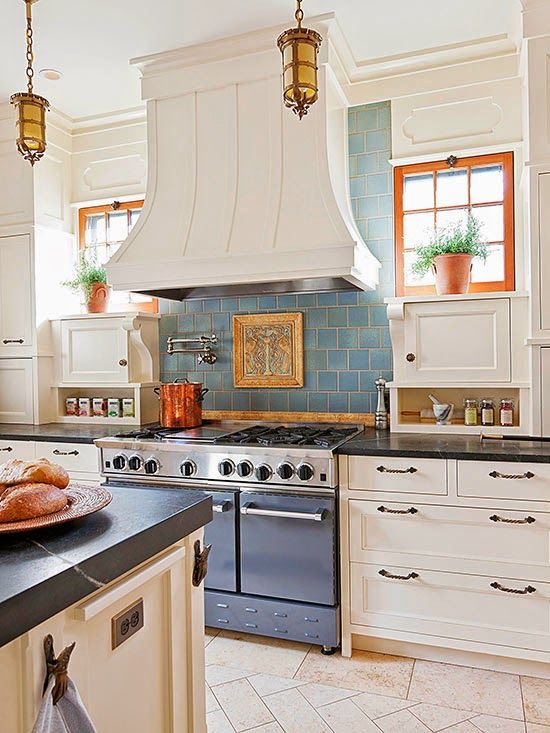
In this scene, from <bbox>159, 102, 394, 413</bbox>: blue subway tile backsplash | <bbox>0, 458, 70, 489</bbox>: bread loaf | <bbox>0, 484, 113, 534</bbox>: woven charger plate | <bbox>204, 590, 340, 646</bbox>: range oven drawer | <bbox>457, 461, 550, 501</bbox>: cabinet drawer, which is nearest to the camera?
<bbox>0, 484, 113, 534</bbox>: woven charger plate

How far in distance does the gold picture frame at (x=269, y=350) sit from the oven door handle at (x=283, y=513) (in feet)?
3.16

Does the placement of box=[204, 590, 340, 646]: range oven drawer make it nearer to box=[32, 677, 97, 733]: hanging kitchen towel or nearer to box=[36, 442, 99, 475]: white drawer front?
box=[36, 442, 99, 475]: white drawer front

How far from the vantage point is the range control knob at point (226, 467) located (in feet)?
8.94

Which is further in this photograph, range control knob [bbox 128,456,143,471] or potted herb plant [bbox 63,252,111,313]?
potted herb plant [bbox 63,252,111,313]

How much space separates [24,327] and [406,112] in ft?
8.66

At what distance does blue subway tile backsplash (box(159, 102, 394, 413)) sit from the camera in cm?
327

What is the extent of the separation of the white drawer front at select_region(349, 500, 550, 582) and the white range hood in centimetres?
113

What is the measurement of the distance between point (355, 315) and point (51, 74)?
2.15 metres

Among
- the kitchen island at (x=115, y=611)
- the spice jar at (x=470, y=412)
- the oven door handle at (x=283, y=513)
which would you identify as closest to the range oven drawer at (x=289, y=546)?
the oven door handle at (x=283, y=513)

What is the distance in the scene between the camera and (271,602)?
2.66 meters

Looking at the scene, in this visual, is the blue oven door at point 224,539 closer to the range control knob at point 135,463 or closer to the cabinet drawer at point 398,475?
the range control knob at point 135,463

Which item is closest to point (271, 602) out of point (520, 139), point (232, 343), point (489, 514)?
point (489, 514)

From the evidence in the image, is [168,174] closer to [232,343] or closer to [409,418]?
[232,343]

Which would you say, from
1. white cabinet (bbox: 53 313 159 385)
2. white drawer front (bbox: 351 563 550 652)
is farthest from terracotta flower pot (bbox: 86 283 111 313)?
white drawer front (bbox: 351 563 550 652)
